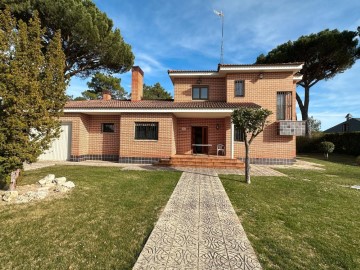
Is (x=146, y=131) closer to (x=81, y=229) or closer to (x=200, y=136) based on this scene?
(x=200, y=136)

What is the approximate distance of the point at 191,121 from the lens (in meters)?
15.5

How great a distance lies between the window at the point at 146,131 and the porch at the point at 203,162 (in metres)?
1.84

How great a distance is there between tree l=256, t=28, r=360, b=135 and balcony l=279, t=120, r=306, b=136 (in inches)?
527

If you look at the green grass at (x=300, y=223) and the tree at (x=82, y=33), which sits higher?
the tree at (x=82, y=33)

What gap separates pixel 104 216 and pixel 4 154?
11.2ft

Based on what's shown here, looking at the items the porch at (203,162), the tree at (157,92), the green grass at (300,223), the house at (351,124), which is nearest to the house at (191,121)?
the porch at (203,162)

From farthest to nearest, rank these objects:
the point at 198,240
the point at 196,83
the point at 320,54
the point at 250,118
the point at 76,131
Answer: the point at 320,54 < the point at 196,83 < the point at 76,131 < the point at 250,118 < the point at 198,240

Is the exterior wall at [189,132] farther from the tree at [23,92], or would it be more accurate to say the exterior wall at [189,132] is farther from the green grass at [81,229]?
the tree at [23,92]

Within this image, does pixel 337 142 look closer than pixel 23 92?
No

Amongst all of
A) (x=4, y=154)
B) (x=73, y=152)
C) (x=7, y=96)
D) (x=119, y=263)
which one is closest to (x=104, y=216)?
(x=119, y=263)

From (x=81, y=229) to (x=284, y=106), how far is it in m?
14.7

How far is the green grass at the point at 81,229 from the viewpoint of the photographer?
2.96m

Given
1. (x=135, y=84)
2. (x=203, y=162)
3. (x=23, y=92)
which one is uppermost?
(x=135, y=84)

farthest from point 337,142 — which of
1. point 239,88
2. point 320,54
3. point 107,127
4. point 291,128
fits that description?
point 107,127
